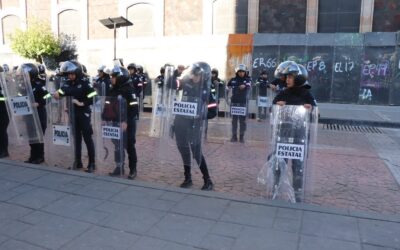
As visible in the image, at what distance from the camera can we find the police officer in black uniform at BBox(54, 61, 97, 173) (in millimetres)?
6191

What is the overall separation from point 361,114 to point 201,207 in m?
11.6

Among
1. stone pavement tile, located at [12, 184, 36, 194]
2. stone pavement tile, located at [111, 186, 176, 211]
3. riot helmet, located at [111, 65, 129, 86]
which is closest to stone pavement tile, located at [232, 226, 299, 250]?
stone pavement tile, located at [111, 186, 176, 211]

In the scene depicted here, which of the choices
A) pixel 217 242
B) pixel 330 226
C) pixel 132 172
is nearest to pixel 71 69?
pixel 132 172

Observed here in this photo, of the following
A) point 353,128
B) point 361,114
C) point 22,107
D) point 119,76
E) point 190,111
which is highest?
point 119,76

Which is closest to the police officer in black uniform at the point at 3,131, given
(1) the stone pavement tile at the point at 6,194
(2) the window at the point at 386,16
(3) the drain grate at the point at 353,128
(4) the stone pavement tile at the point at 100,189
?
(1) the stone pavement tile at the point at 6,194

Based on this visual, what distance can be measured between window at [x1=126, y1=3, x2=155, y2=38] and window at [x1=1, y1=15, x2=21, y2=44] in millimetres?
9323

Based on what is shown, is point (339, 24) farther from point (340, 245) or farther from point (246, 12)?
point (340, 245)

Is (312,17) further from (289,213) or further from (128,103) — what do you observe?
(289,213)

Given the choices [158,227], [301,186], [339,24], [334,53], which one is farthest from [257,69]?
[158,227]

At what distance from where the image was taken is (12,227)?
4.14 m

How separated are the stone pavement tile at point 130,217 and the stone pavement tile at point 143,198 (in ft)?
0.40

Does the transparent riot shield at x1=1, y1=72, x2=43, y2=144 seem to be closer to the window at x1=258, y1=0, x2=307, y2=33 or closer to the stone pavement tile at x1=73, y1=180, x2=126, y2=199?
the stone pavement tile at x1=73, y1=180, x2=126, y2=199

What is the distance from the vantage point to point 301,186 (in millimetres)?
5113

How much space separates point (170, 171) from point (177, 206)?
1875mm
